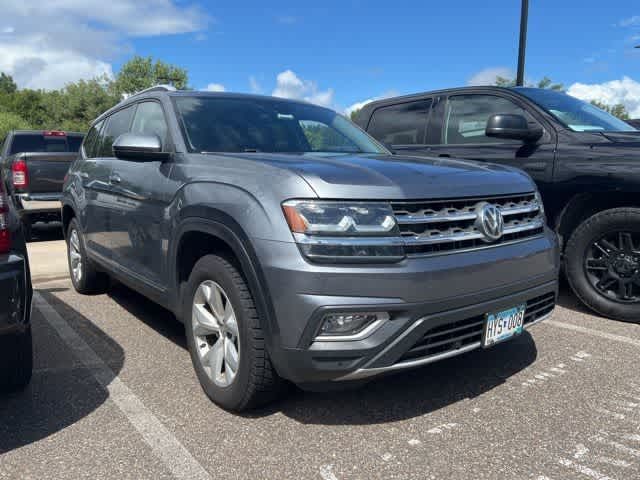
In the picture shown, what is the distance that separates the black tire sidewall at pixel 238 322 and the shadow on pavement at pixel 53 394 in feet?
1.94

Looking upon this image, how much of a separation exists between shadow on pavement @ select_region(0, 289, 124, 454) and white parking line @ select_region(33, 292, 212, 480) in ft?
0.15

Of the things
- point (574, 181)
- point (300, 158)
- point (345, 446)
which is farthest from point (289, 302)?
point (574, 181)

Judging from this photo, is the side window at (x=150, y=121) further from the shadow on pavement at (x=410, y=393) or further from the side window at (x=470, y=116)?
the side window at (x=470, y=116)

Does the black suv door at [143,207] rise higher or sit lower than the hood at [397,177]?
lower

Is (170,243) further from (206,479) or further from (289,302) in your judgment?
(206,479)

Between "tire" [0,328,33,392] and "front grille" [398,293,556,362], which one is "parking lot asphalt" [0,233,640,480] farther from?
"front grille" [398,293,556,362]

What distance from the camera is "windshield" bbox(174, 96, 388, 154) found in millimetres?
3396

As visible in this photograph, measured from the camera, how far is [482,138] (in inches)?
203

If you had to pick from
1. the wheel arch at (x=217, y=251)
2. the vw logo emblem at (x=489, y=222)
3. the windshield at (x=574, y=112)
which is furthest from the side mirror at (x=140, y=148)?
the windshield at (x=574, y=112)

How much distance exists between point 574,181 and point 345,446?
2.99 meters

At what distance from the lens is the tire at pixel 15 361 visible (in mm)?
2812

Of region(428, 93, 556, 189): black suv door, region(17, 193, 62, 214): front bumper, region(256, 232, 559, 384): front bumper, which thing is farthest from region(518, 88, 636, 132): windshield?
region(17, 193, 62, 214): front bumper

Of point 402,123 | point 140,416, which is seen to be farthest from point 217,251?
point 402,123

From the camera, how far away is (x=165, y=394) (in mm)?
3043
